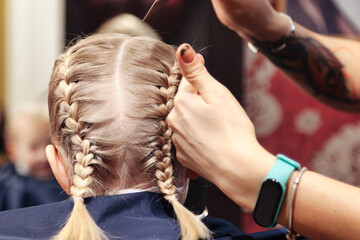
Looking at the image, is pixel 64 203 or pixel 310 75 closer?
pixel 64 203

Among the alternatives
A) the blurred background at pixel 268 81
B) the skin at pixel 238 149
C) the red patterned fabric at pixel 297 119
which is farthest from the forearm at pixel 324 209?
the red patterned fabric at pixel 297 119

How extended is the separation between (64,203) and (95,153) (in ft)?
0.40

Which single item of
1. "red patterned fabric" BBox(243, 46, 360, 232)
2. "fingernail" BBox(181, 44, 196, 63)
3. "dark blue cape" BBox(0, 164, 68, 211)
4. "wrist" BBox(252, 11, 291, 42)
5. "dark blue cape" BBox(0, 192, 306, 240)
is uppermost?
"wrist" BBox(252, 11, 291, 42)

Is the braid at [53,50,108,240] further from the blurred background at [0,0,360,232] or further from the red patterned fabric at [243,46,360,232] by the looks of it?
the red patterned fabric at [243,46,360,232]

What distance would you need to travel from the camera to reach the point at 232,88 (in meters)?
2.43

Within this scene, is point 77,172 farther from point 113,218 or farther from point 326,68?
point 326,68

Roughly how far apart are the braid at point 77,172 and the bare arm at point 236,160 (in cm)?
19

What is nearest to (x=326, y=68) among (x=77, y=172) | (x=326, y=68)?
(x=326, y=68)

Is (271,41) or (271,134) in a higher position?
(271,41)

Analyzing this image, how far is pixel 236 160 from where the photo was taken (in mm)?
793

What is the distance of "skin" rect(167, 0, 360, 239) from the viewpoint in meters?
0.77

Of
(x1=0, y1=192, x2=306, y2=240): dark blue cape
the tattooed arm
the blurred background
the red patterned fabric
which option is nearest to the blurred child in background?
the blurred background

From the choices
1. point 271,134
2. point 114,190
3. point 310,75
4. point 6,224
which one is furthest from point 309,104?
point 6,224

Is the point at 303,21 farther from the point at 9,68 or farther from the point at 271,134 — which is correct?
the point at 9,68
